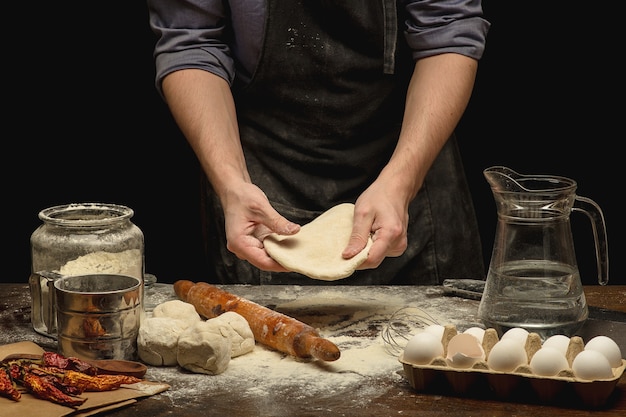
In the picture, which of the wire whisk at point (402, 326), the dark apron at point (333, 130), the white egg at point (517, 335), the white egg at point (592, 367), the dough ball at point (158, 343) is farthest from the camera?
the dark apron at point (333, 130)

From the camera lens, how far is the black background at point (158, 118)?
3.93m

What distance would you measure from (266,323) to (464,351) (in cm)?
44

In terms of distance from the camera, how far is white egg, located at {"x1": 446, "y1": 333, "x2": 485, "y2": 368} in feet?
6.21

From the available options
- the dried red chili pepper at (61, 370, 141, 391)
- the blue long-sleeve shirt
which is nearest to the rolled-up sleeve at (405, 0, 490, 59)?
the blue long-sleeve shirt

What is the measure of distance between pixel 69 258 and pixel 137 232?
0.15m

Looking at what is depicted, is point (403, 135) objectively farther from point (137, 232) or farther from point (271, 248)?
point (137, 232)

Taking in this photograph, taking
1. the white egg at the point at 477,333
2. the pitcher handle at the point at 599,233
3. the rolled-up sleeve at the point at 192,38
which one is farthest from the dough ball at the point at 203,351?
the rolled-up sleeve at the point at 192,38

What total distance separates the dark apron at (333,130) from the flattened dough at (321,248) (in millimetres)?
467

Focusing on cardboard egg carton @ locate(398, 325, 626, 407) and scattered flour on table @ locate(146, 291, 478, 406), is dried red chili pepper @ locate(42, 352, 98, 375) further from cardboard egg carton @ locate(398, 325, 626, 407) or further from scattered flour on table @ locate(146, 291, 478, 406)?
cardboard egg carton @ locate(398, 325, 626, 407)

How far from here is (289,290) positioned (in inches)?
101

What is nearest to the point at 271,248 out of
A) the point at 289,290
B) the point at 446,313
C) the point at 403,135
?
the point at 289,290

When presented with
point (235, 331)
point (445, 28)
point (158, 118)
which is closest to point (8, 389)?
point (235, 331)

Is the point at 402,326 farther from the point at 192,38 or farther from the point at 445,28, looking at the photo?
the point at 192,38

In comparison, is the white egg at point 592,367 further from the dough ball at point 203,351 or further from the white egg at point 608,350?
the dough ball at point 203,351
